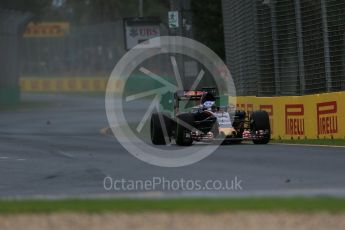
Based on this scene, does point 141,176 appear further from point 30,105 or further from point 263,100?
point 30,105

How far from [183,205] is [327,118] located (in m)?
12.2

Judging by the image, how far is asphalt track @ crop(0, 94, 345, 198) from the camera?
10781 millimetres

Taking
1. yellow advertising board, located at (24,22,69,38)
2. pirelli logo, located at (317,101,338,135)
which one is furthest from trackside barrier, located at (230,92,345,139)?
yellow advertising board, located at (24,22,69,38)

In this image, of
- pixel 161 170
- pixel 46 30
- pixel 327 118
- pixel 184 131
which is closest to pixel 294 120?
pixel 327 118

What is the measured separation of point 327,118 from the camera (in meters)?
19.7

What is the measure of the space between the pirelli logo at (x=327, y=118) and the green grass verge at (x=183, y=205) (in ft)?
36.9

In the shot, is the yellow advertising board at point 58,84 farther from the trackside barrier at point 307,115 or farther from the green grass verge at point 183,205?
the green grass verge at point 183,205

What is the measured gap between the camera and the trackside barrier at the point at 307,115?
19250 mm

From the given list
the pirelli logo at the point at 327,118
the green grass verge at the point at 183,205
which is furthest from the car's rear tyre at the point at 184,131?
the green grass verge at the point at 183,205

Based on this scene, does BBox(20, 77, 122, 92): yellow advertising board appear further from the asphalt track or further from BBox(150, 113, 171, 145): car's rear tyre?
BBox(150, 113, 171, 145): car's rear tyre

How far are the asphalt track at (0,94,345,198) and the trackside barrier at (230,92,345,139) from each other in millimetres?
1760

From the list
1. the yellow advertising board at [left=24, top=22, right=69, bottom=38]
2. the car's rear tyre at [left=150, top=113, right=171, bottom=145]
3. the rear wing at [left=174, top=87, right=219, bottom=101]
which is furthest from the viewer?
the yellow advertising board at [left=24, top=22, right=69, bottom=38]

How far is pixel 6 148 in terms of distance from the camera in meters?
20.4

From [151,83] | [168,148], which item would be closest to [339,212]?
[168,148]
